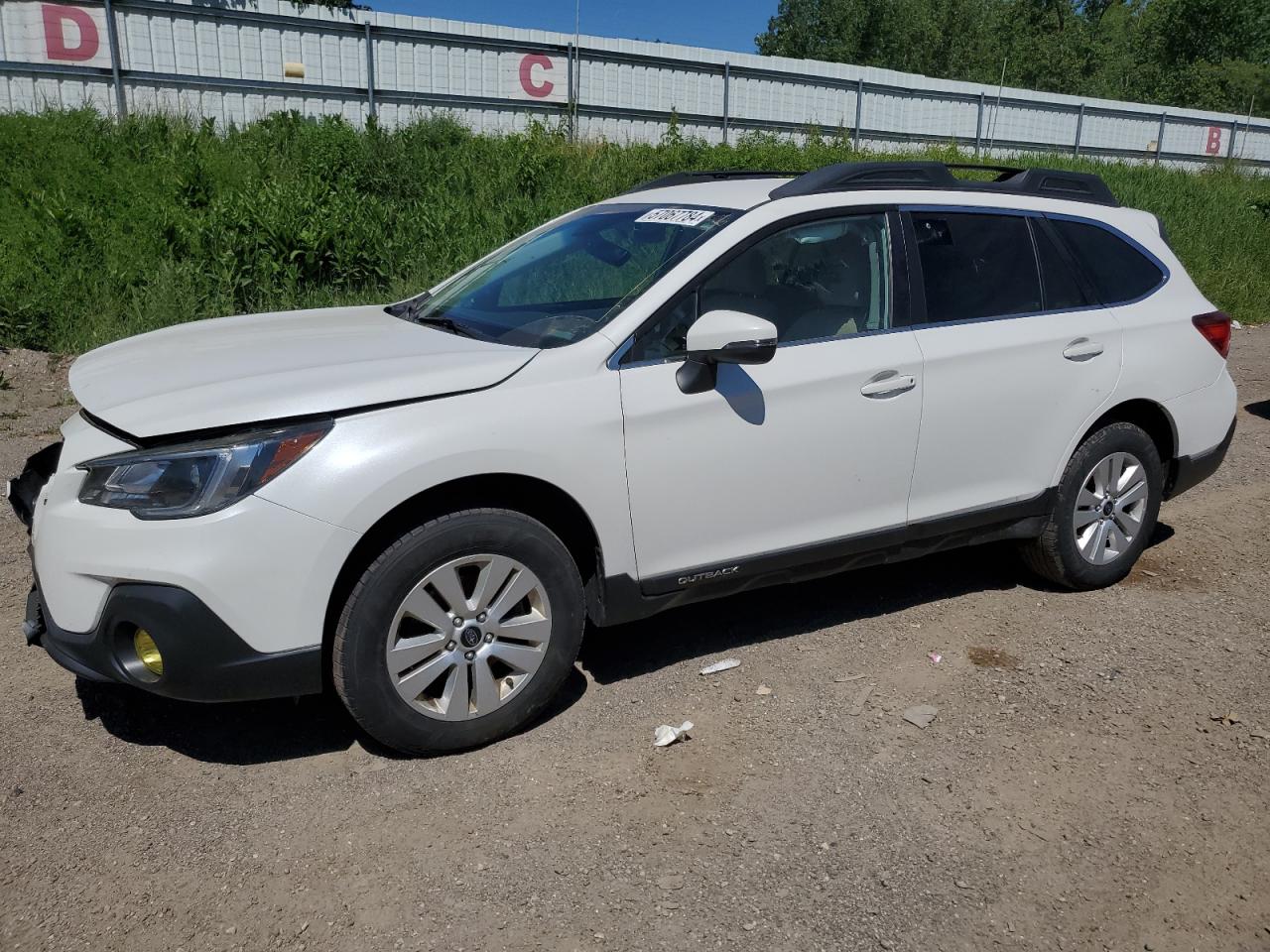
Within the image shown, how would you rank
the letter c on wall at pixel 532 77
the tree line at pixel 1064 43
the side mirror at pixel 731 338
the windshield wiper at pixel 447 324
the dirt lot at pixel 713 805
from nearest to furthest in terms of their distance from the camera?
the dirt lot at pixel 713 805
the side mirror at pixel 731 338
the windshield wiper at pixel 447 324
the letter c on wall at pixel 532 77
the tree line at pixel 1064 43

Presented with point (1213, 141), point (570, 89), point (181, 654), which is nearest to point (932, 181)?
point (181, 654)

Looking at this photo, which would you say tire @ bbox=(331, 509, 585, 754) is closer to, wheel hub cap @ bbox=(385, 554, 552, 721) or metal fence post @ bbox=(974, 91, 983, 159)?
wheel hub cap @ bbox=(385, 554, 552, 721)

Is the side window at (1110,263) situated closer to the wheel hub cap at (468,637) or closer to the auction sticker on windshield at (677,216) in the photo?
the auction sticker on windshield at (677,216)

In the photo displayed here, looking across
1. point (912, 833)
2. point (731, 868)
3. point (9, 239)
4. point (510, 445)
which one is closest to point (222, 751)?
point (510, 445)

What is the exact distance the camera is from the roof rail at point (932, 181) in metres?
4.27

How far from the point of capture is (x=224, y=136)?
14297mm

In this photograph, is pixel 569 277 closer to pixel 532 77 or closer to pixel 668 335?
pixel 668 335

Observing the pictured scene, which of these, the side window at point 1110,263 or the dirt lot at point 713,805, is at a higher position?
the side window at point 1110,263

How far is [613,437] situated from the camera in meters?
3.61

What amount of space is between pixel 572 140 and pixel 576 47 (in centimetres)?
153

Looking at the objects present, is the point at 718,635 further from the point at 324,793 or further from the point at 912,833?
the point at 324,793

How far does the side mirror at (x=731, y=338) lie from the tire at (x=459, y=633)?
2.62 feet

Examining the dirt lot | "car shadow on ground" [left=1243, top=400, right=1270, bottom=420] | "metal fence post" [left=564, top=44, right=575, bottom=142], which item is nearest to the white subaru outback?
Result: the dirt lot

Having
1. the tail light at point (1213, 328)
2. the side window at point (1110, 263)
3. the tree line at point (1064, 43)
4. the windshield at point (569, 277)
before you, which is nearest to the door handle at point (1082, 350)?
the side window at point (1110, 263)
